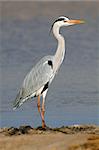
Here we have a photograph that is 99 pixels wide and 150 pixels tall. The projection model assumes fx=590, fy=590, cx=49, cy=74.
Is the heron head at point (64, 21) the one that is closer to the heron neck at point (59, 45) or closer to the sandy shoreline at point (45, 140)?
the heron neck at point (59, 45)

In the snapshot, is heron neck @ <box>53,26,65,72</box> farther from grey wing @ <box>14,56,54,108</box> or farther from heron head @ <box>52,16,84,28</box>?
grey wing @ <box>14,56,54,108</box>

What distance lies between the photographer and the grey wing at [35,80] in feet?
39.0

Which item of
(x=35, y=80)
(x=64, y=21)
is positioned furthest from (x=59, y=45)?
(x=35, y=80)

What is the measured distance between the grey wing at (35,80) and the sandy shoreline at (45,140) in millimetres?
773

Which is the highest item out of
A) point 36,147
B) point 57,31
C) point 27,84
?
point 57,31

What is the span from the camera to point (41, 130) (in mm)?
10930

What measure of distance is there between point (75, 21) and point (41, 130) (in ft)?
9.00

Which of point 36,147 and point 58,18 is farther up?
point 58,18

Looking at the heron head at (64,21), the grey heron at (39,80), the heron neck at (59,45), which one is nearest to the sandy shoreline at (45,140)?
the grey heron at (39,80)

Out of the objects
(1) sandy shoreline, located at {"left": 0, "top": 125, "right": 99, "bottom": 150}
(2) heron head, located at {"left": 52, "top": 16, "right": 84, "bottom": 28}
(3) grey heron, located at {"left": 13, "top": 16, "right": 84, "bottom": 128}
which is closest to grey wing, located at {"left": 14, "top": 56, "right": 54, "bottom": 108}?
(3) grey heron, located at {"left": 13, "top": 16, "right": 84, "bottom": 128}

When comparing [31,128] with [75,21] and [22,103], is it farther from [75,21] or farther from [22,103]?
[75,21]

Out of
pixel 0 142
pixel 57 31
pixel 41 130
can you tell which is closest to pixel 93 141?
pixel 0 142

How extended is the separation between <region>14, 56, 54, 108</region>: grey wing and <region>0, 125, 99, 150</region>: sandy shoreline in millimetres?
773

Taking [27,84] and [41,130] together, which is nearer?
[41,130]
